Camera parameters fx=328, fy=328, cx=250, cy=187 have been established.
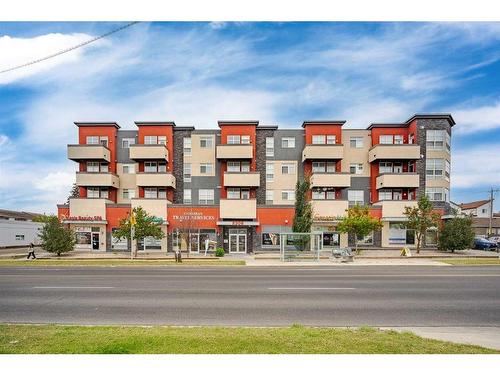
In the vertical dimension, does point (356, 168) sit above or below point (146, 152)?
below

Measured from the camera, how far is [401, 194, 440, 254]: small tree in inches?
1208

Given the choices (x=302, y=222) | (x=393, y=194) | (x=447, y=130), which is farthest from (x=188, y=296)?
(x=447, y=130)

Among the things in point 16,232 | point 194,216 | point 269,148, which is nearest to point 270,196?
point 269,148

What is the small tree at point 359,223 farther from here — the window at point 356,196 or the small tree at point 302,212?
the window at point 356,196

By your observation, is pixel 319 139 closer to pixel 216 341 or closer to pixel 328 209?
pixel 328 209

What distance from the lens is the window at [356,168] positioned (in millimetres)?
39219

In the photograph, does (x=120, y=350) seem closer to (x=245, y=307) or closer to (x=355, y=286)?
(x=245, y=307)

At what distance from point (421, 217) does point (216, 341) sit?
98.1 ft

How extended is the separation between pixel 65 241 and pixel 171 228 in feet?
31.7

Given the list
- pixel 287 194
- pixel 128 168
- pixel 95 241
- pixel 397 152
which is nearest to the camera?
pixel 95 241

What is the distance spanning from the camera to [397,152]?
36.8 meters

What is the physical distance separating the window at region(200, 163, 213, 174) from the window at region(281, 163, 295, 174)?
8472 millimetres

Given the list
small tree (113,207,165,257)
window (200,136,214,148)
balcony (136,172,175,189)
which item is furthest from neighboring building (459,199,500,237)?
small tree (113,207,165,257)

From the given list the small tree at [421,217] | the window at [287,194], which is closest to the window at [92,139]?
the window at [287,194]
